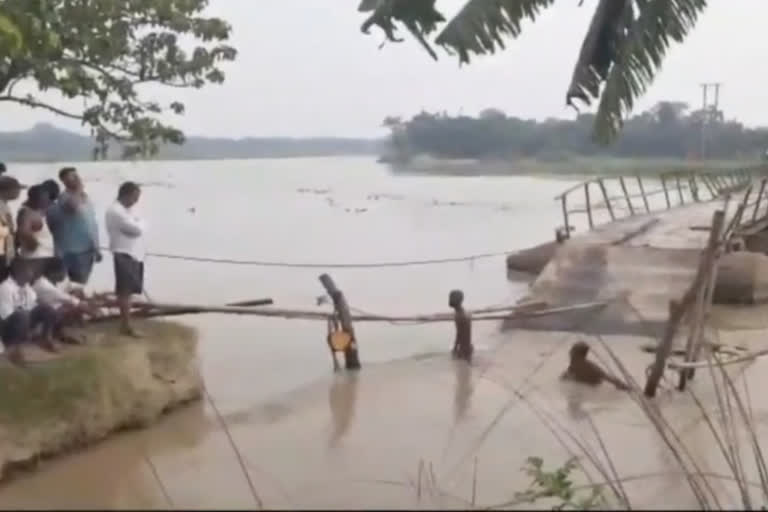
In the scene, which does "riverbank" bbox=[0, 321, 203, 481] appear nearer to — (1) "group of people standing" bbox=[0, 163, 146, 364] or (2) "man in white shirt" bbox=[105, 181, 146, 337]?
(1) "group of people standing" bbox=[0, 163, 146, 364]

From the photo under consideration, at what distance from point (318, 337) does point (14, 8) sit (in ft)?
23.9

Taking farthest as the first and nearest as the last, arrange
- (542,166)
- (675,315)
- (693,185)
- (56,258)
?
(542,166) → (693,185) → (675,315) → (56,258)

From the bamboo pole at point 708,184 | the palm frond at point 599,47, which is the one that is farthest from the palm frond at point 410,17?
the bamboo pole at point 708,184

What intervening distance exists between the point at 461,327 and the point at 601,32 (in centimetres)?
487

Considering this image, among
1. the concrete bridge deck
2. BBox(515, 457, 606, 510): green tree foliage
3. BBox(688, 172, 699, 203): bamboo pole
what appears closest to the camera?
BBox(515, 457, 606, 510): green tree foliage

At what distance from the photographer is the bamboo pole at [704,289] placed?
7.97m

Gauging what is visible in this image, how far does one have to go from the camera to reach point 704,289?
28.2 ft

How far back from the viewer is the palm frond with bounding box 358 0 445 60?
23.9ft

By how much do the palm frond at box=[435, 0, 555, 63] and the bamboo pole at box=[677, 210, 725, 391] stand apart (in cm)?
196

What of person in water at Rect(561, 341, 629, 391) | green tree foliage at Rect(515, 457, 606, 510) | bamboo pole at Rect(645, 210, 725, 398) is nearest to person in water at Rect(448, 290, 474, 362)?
person in water at Rect(561, 341, 629, 391)

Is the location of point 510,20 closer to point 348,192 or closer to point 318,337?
point 318,337

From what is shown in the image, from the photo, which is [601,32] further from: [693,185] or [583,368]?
[693,185]

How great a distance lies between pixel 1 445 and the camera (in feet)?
25.1

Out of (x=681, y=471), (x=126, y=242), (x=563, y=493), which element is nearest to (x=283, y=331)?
(x=126, y=242)
